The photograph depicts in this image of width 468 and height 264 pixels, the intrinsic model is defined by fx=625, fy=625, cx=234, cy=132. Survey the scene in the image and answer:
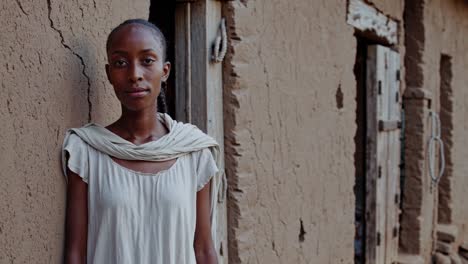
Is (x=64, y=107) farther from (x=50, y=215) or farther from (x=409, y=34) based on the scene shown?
(x=409, y=34)

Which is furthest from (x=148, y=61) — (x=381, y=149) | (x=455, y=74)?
(x=455, y=74)

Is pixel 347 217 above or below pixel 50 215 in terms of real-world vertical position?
below

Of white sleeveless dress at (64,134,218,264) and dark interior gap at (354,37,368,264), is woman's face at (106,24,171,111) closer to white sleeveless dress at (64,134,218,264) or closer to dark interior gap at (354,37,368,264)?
white sleeveless dress at (64,134,218,264)

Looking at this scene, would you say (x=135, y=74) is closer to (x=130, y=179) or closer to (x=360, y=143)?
(x=130, y=179)

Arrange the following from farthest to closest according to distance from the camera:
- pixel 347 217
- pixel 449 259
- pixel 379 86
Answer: pixel 449 259
pixel 379 86
pixel 347 217

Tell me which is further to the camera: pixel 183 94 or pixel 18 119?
pixel 183 94

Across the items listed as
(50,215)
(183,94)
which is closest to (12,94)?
(50,215)

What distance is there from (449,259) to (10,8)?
6327mm

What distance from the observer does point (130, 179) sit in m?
1.67

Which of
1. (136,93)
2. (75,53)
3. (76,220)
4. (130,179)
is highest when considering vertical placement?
(75,53)

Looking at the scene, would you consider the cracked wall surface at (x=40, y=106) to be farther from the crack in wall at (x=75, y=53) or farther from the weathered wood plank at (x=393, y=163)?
the weathered wood plank at (x=393, y=163)

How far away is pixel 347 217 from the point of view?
452 cm

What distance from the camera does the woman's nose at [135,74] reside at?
1677 mm

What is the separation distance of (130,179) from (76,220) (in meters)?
0.18
